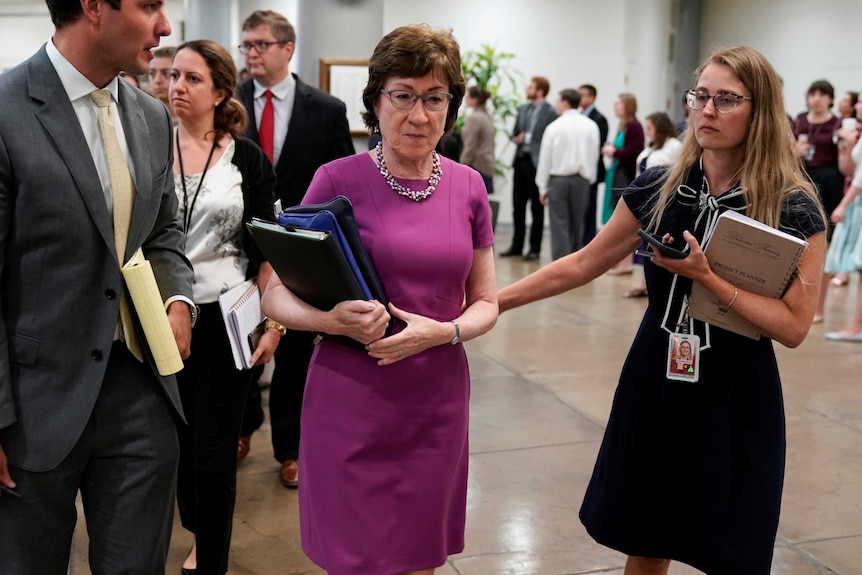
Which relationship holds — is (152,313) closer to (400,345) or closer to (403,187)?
(400,345)

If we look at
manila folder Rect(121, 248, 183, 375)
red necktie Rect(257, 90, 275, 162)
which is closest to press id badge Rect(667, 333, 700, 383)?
manila folder Rect(121, 248, 183, 375)

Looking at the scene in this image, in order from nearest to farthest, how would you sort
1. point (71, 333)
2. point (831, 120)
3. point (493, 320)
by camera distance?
point (71, 333) < point (493, 320) < point (831, 120)

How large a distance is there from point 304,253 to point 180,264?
372 mm

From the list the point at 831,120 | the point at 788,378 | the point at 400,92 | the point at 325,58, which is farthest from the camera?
the point at 831,120

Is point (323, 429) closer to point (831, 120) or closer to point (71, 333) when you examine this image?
point (71, 333)

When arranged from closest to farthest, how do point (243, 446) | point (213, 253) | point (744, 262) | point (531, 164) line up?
point (744, 262) < point (213, 253) < point (243, 446) < point (531, 164)

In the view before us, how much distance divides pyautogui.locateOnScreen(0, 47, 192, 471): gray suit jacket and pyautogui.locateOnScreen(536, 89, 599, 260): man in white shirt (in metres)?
8.45

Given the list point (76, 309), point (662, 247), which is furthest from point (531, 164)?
point (76, 309)

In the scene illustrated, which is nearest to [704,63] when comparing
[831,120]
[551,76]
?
[831,120]

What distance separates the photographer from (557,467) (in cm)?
450

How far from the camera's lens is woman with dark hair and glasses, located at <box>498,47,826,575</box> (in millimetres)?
2398

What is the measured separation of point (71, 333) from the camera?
190cm

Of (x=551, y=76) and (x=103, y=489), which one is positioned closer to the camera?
(x=103, y=489)

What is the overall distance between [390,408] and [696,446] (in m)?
0.83
